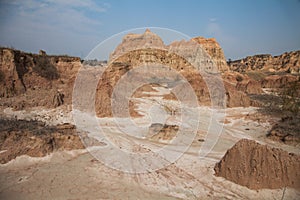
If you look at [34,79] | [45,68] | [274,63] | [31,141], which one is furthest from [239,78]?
[31,141]

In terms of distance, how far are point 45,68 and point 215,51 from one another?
1522 inches

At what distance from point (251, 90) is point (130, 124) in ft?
70.8

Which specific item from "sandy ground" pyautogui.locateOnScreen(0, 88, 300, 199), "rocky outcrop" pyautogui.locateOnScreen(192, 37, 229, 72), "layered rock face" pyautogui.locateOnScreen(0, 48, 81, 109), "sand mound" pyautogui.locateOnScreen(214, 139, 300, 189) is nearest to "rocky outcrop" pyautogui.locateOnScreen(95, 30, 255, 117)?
"rocky outcrop" pyautogui.locateOnScreen(192, 37, 229, 72)

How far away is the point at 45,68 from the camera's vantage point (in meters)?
20.8

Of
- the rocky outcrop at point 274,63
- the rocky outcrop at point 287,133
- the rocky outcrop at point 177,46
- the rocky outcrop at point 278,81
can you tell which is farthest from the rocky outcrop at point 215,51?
the rocky outcrop at point 287,133

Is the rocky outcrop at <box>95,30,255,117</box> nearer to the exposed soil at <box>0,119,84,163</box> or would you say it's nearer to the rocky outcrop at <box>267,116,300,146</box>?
the rocky outcrop at <box>267,116,300,146</box>

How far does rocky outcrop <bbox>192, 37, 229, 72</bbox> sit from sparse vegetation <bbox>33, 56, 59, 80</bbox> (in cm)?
3570

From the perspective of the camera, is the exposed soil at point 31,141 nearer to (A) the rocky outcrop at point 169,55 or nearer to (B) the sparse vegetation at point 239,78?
(A) the rocky outcrop at point 169,55

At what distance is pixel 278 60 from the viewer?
66812 mm

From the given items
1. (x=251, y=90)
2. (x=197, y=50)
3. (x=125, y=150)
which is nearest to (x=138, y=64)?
(x=197, y=50)

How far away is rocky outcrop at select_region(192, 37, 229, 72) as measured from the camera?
157 feet

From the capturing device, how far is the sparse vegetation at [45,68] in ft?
65.2

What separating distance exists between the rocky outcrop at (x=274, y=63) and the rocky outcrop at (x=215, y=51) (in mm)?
19980

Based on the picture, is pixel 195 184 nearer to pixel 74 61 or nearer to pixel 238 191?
pixel 238 191
